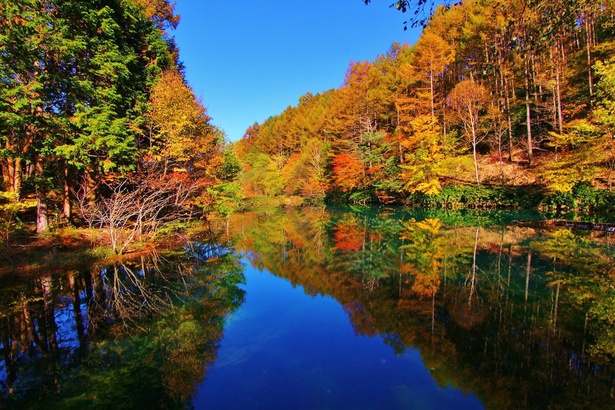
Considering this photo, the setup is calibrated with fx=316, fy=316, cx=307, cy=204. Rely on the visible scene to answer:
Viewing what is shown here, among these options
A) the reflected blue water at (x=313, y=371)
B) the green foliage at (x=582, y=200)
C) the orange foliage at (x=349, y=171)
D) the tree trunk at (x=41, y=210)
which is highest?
the orange foliage at (x=349, y=171)

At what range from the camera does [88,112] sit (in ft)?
39.8

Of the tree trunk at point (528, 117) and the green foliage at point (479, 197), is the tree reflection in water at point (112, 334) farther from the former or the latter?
the tree trunk at point (528, 117)

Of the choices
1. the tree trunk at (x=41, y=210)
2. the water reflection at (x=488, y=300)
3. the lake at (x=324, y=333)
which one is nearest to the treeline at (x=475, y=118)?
the water reflection at (x=488, y=300)

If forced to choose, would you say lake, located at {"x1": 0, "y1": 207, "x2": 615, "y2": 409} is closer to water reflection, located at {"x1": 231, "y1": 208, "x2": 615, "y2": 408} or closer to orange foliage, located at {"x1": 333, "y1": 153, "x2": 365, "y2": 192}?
water reflection, located at {"x1": 231, "y1": 208, "x2": 615, "y2": 408}

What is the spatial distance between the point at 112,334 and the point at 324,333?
3.98 metres

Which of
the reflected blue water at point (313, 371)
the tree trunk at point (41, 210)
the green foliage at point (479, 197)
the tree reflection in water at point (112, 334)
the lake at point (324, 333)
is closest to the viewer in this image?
the reflected blue water at point (313, 371)

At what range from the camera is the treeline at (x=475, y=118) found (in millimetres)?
17734

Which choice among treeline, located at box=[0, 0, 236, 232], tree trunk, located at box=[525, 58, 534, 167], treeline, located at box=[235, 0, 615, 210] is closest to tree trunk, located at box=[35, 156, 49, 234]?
treeline, located at box=[0, 0, 236, 232]

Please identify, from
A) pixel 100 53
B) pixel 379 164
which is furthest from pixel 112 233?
pixel 379 164

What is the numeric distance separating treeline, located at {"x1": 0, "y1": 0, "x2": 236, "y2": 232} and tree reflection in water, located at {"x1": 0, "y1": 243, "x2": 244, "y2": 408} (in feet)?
10.5

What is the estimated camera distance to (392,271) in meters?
9.51

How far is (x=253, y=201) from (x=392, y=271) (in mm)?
38792

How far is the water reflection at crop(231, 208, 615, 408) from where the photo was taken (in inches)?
166

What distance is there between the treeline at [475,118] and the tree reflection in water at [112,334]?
14103mm
